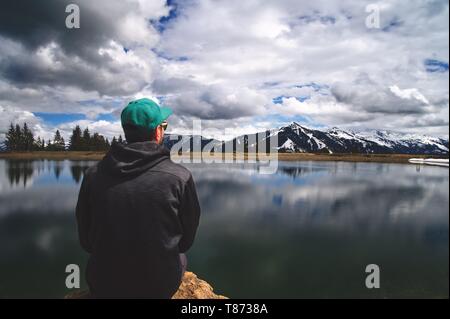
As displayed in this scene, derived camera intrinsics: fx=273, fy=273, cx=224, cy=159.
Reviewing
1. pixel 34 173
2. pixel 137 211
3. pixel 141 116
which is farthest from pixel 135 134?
pixel 34 173

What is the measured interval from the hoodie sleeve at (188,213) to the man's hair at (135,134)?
665 millimetres

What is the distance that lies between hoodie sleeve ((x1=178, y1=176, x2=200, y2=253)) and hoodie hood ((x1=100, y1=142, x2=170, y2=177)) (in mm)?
452

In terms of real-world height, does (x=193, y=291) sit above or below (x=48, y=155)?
below

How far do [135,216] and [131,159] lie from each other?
563 millimetres

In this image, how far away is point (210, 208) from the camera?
98.2 feet

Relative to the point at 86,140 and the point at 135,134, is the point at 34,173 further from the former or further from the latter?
the point at 135,134

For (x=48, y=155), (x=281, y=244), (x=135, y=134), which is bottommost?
(x=281, y=244)

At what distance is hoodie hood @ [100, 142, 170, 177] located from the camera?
2.66m

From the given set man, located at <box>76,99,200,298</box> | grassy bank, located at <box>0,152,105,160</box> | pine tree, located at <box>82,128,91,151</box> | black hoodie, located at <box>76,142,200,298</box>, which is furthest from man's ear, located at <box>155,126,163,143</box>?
pine tree, located at <box>82,128,91,151</box>

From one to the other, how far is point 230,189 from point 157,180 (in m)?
40.1

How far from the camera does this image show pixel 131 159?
8.90 feet

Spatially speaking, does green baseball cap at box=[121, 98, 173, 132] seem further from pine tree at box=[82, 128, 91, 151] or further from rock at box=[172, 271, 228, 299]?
pine tree at box=[82, 128, 91, 151]

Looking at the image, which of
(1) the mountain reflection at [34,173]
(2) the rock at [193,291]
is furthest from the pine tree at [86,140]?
(2) the rock at [193,291]
